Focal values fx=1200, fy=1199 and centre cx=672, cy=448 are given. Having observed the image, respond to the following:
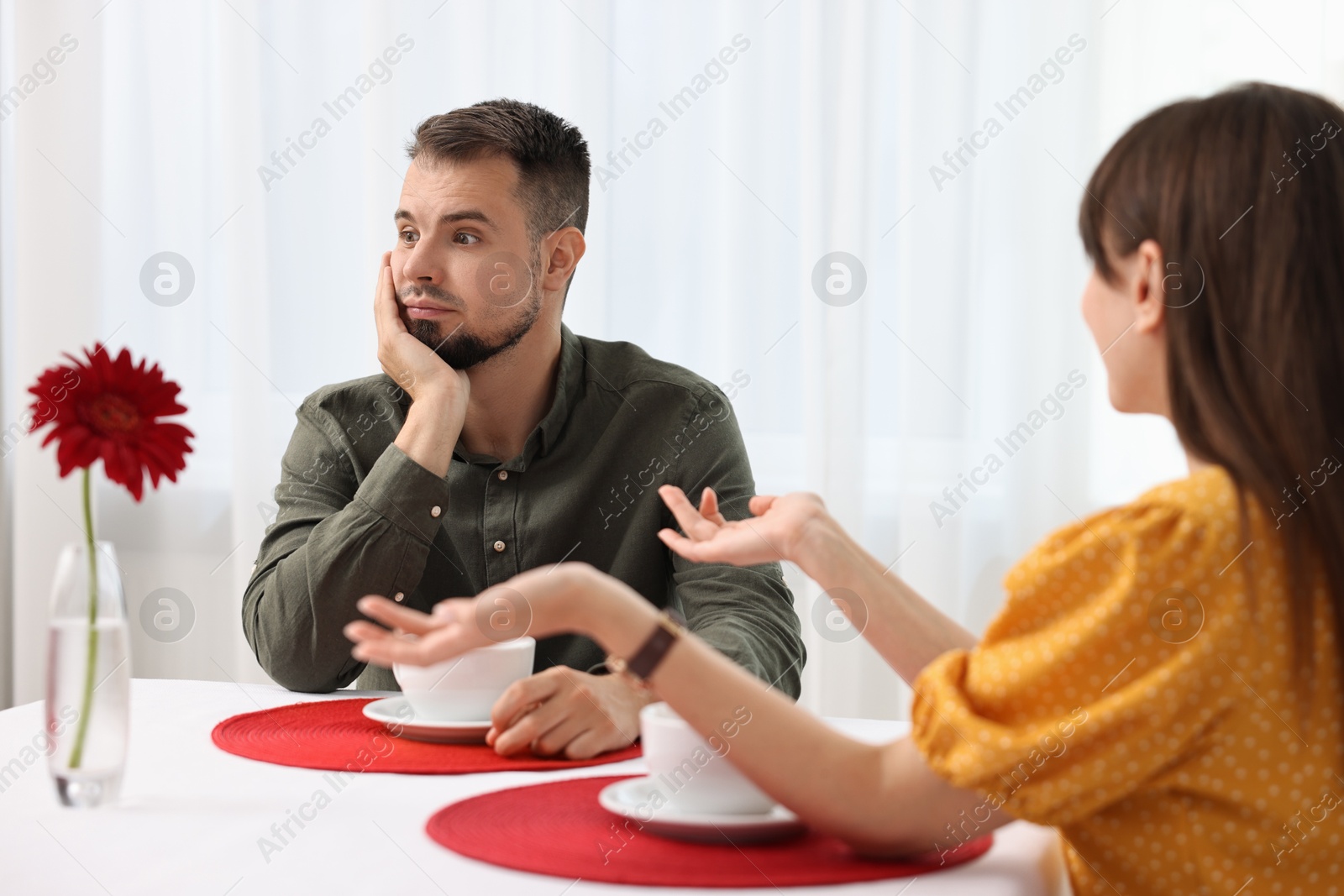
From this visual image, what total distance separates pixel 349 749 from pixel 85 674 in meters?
0.27

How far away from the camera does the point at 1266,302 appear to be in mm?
789

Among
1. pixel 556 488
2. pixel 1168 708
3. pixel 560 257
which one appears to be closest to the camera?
pixel 1168 708

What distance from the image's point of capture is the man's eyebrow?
169 cm

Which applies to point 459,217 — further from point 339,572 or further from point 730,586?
point 730,586

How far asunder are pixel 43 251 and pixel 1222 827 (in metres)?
2.79

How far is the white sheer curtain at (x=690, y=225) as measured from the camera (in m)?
2.36

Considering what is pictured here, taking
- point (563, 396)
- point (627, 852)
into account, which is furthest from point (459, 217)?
point (627, 852)

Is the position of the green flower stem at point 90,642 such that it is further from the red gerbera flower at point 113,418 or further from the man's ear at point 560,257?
the man's ear at point 560,257

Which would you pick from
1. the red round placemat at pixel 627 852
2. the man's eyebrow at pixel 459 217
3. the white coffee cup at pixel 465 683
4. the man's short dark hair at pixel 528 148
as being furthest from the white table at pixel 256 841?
the man's short dark hair at pixel 528 148

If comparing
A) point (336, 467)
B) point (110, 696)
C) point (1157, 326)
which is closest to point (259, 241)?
point (336, 467)

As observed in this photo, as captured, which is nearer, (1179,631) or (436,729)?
(1179,631)

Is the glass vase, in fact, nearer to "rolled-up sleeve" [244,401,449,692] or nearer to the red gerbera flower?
the red gerbera flower

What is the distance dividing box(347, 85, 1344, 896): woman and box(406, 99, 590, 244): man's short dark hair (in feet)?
3.50

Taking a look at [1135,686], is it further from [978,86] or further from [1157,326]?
[978,86]
